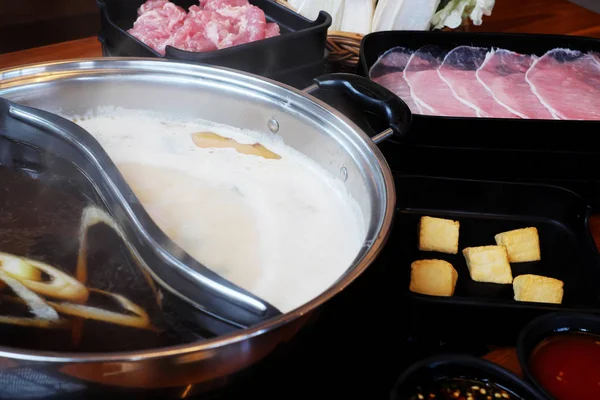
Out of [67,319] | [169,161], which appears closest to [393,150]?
[169,161]

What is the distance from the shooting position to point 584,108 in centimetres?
196

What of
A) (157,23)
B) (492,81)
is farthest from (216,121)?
(492,81)

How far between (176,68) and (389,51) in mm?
979

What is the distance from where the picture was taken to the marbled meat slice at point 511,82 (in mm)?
1934

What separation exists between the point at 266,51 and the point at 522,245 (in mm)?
911

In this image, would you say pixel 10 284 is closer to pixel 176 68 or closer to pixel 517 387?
pixel 176 68

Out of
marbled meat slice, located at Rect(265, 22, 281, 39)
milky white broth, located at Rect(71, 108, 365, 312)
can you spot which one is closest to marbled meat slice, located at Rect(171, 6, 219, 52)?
marbled meat slice, located at Rect(265, 22, 281, 39)

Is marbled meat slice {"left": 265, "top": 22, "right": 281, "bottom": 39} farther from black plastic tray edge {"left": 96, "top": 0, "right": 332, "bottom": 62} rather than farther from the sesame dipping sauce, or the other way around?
the sesame dipping sauce

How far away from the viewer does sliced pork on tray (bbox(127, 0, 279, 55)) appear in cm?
190

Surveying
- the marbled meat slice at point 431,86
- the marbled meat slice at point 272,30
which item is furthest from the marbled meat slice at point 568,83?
the marbled meat slice at point 272,30

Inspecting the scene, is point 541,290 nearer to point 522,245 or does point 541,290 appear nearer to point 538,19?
point 522,245

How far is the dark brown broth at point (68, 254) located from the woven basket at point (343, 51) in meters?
1.22

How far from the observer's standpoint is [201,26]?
196 centimetres

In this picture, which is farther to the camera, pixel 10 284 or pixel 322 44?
pixel 322 44
